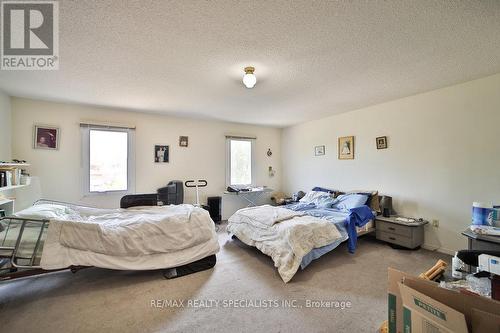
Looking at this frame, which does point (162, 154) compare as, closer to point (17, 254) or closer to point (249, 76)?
point (17, 254)

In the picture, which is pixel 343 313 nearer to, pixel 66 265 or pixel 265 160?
pixel 66 265

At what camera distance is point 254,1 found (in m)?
1.40

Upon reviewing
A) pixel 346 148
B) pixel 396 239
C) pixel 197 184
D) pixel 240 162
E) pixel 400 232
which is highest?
pixel 346 148

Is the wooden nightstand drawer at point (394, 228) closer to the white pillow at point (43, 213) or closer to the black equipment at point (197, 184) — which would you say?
the black equipment at point (197, 184)

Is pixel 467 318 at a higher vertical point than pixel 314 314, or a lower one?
higher

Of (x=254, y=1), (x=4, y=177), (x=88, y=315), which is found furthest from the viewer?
(x=4, y=177)

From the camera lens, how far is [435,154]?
3072 millimetres

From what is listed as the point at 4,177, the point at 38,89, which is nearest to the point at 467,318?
the point at 4,177

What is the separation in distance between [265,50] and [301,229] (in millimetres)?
1952

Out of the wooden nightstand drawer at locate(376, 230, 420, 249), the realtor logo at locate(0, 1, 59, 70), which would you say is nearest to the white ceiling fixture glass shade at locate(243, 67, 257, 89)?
the realtor logo at locate(0, 1, 59, 70)

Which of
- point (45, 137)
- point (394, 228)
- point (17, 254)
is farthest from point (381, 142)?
point (45, 137)

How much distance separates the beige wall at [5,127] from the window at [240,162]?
11.6 ft

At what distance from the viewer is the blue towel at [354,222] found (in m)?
2.98

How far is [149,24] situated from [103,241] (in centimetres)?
201
